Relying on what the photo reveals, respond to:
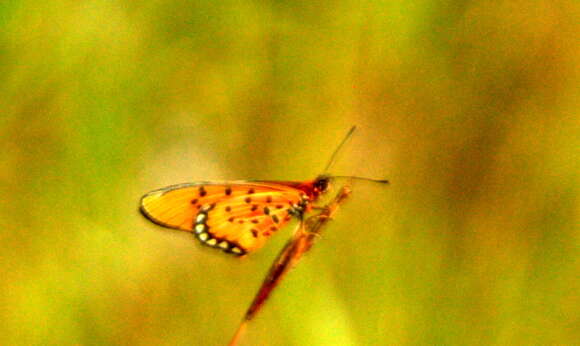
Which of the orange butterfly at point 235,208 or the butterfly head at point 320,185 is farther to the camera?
the butterfly head at point 320,185

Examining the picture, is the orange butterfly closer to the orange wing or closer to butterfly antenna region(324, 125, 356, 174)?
the orange wing

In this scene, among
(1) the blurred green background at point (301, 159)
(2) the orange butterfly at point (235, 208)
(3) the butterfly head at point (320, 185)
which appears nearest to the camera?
(2) the orange butterfly at point (235, 208)

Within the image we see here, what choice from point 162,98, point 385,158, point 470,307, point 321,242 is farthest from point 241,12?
point 470,307

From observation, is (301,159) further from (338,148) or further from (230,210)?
(230,210)

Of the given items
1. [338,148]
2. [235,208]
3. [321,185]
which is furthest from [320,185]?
[338,148]

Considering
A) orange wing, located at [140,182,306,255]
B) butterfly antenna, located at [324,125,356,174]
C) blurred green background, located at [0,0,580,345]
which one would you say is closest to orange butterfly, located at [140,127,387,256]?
orange wing, located at [140,182,306,255]

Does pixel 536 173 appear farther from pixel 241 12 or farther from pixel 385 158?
pixel 241 12

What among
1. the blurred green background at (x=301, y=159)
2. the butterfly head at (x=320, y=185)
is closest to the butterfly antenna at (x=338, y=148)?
the blurred green background at (x=301, y=159)

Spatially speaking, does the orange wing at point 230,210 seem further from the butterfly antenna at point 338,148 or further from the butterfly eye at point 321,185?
the butterfly antenna at point 338,148
